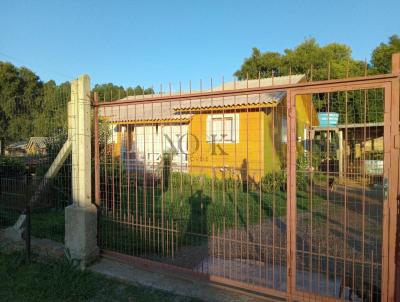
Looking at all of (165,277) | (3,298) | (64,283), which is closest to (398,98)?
(165,277)

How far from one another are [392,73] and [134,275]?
3.62m

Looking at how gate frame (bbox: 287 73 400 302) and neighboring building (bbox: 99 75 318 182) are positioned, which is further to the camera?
neighboring building (bbox: 99 75 318 182)

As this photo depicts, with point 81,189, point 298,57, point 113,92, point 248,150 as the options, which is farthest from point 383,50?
point 81,189

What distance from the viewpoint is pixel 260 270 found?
3883 mm

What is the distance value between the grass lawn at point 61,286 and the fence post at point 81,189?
11.3 inches

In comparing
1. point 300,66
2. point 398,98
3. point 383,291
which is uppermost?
point 300,66

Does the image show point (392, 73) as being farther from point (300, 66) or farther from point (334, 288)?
point (300, 66)

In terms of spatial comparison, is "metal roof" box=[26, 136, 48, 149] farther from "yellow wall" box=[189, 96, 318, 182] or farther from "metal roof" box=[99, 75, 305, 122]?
"yellow wall" box=[189, 96, 318, 182]

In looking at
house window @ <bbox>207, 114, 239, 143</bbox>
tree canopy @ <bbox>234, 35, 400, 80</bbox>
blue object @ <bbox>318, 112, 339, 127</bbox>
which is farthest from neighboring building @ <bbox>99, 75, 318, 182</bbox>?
tree canopy @ <bbox>234, 35, 400, 80</bbox>

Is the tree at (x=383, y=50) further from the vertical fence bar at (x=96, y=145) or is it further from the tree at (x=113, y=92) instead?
the vertical fence bar at (x=96, y=145)

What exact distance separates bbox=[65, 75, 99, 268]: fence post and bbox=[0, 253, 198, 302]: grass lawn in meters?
0.29

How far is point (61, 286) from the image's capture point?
12.6ft

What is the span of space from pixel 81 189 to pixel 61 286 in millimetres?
1257

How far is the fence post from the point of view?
172 inches
